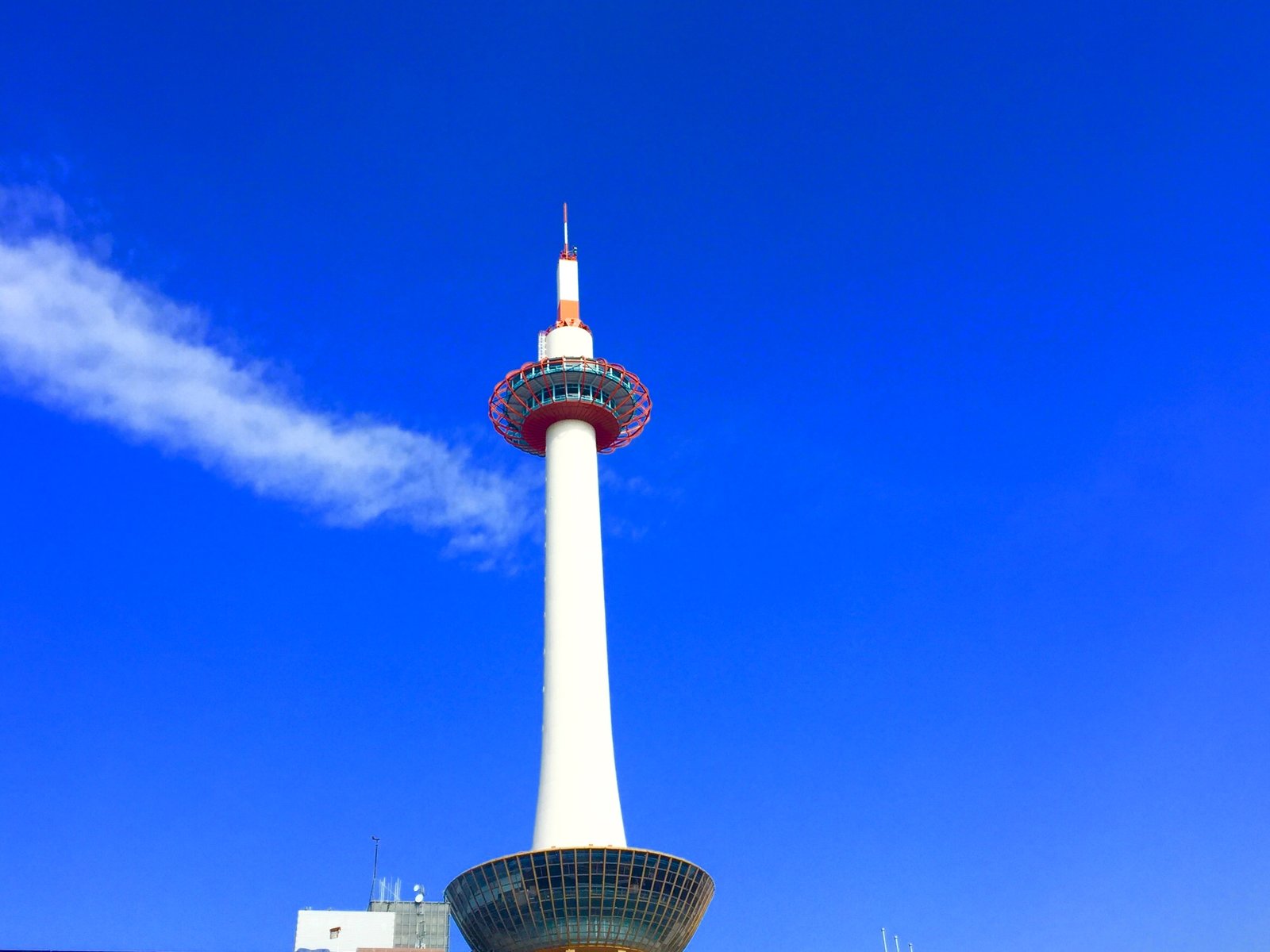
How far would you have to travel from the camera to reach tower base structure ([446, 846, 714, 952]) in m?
116

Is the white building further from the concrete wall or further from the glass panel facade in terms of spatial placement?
the glass panel facade

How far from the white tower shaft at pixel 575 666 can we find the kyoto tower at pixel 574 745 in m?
0.13

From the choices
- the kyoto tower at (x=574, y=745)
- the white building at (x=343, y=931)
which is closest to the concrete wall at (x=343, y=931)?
the white building at (x=343, y=931)

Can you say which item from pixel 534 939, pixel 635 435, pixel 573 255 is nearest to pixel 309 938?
pixel 534 939

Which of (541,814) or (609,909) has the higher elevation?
(541,814)

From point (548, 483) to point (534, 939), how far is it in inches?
1989

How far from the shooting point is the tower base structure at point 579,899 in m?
116

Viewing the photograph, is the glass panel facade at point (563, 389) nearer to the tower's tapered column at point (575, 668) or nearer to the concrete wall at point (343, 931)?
the tower's tapered column at point (575, 668)

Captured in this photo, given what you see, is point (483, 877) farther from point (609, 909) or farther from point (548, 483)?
point (548, 483)

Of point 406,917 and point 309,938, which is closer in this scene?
point 309,938

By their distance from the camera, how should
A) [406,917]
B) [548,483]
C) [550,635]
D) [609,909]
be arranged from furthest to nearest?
[406,917], [548,483], [550,635], [609,909]

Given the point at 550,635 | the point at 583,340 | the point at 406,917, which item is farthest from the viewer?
the point at 406,917

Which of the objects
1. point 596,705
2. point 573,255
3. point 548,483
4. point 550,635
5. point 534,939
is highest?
point 573,255

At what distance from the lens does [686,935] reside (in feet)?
411
